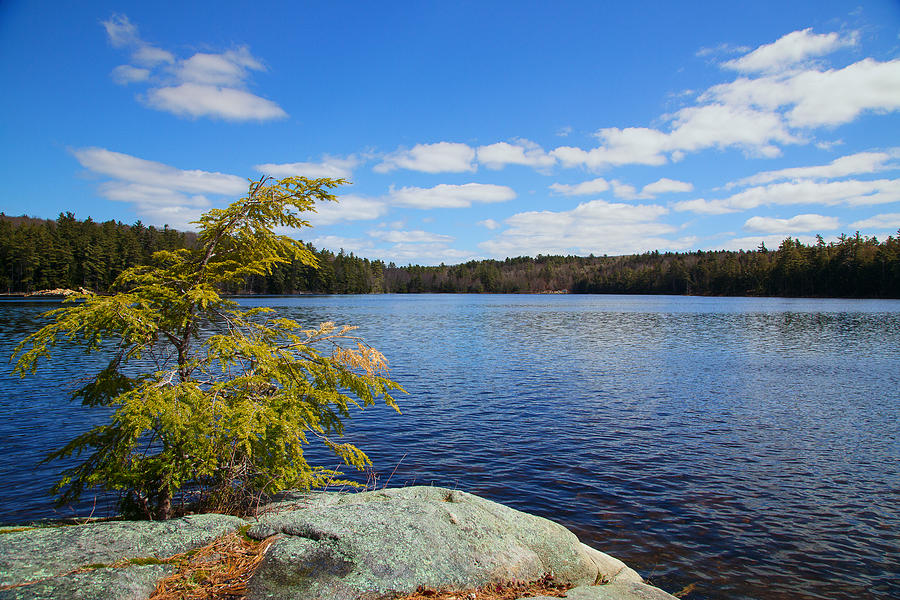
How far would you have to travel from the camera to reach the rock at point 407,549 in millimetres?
4820

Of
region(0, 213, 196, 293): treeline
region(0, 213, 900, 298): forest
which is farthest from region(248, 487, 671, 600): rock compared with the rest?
region(0, 213, 196, 293): treeline

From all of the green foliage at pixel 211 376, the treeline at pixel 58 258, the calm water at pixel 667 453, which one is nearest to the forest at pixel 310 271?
the treeline at pixel 58 258

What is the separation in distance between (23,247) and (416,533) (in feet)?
410

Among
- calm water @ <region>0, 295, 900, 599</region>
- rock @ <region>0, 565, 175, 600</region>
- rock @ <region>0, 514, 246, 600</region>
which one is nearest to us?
rock @ <region>0, 565, 175, 600</region>

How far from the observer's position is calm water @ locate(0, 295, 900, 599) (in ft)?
28.6

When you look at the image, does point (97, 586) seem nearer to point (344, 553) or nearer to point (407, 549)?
point (344, 553)

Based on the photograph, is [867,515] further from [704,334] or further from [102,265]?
[102,265]

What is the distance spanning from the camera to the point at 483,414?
1809cm

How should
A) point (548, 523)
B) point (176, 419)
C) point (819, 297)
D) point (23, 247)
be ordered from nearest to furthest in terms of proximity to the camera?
point (176, 419) < point (548, 523) < point (23, 247) < point (819, 297)

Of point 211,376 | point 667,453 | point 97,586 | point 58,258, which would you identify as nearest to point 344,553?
point 97,586

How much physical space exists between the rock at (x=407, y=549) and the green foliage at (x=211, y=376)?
107 centimetres

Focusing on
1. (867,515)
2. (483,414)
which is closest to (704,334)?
(483,414)

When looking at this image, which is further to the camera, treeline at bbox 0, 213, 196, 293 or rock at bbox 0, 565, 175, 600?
treeline at bbox 0, 213, 196, 293

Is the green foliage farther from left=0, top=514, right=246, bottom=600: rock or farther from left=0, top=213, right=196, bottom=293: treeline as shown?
left=0, top=213, right=196, bottom=293: treeline
